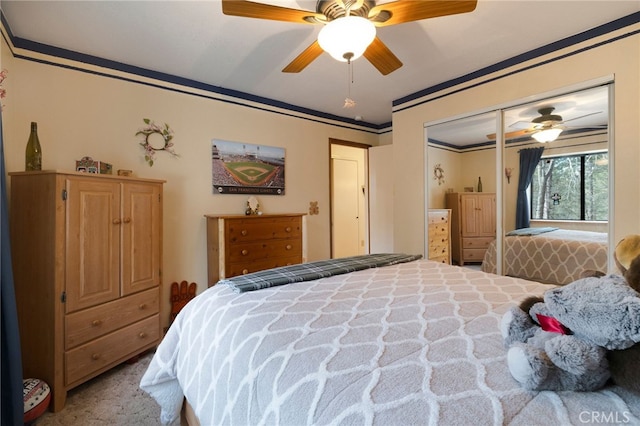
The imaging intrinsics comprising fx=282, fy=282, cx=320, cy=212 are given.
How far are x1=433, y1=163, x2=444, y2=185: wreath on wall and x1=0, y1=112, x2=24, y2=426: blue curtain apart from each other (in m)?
3.46

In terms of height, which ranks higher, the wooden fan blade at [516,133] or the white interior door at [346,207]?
the wooden fan blade at [516,133]

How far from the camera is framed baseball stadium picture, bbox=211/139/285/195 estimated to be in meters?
3.10

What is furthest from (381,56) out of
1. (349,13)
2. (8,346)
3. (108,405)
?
(108,405)

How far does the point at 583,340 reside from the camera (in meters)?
0.63

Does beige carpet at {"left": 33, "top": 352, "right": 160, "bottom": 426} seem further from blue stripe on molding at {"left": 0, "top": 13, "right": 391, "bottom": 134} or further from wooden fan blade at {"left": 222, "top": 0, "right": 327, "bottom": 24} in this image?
blue stripe on molding at {"left": 0, "top": 13, "right": 391, "bottom": 134}

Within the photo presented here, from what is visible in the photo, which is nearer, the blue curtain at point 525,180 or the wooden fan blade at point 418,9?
the wooden fan blade at point 418,9

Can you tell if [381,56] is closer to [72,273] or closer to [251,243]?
[251,243]

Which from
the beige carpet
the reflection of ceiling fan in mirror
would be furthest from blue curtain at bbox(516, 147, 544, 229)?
the beige carpet

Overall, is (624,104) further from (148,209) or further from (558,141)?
(148,209)

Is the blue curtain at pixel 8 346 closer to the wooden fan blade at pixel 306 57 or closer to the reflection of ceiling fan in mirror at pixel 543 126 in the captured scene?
the wooden fan blade at pixel 306 57

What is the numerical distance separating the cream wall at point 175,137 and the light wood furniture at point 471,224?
1.67 m

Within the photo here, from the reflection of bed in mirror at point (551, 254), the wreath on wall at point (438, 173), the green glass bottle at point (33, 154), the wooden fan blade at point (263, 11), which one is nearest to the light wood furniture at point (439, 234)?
the wreath on wall at point (438, 173)

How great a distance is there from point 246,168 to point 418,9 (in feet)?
7.74

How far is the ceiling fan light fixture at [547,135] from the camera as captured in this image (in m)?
2.45
